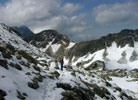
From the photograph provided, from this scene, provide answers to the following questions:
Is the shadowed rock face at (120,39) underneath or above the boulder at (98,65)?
above

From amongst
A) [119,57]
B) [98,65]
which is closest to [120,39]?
[119,57]

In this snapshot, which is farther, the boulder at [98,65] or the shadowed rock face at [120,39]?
the shadowed rock face at [120,39]

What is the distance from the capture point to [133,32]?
6299 inches

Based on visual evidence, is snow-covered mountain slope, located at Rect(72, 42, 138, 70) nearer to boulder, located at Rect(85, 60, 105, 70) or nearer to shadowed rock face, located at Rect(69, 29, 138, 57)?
boulder, located at Rect(85, 60, 105, 70)

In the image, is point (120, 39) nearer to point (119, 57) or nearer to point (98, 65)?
point (119, 57)

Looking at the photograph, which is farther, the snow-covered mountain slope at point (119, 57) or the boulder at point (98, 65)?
the boulder at point (98, 65)

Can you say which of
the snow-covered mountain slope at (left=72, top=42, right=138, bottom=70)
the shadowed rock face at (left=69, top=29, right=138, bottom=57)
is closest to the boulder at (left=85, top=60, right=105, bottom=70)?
the snow-covered mountain slope at (left=72, top=42, right=138, bottom=70)

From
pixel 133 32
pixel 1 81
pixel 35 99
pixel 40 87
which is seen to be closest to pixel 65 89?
pixel 40 87

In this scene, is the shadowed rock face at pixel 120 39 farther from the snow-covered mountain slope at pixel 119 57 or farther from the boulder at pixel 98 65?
the boulder at pixel 98 65

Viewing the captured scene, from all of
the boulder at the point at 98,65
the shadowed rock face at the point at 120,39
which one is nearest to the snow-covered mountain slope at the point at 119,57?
the boulder at the point at 98,65

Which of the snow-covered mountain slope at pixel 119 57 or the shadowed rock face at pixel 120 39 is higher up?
the shadowed rock face at pixel 120 39

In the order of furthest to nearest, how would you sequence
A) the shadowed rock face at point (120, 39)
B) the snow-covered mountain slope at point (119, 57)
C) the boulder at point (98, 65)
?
the shadowed rock face at point (120, 39) < the boulder at point (98, 65) < the snow-covered mountain slope at point (119, 57)

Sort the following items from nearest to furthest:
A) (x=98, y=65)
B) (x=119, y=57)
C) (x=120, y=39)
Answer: (x=98, y=65) < (x=119, y=57) < (x=120, y=39)

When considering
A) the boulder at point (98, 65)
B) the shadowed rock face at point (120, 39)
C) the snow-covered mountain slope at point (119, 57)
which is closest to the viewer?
the snow-covered mountain slope at point (119, 57)
